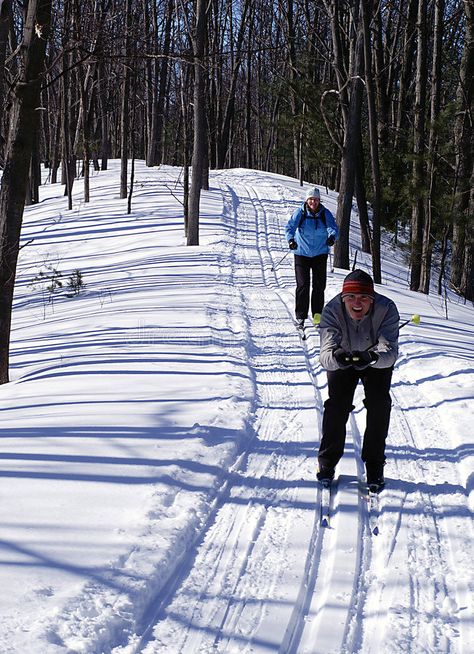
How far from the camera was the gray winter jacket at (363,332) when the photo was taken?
186 inches

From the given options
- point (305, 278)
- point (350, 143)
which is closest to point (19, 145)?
point (305, 278)

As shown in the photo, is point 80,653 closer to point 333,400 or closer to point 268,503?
point 268,503

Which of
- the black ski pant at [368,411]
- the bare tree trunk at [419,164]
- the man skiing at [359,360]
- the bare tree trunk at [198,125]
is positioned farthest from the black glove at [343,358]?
the bare tree trunk at [419,164]

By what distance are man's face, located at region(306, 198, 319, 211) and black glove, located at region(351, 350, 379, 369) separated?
17.6 ft

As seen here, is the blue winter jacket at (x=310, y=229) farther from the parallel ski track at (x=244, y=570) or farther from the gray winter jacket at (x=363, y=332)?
the gray winter jacket at (x=363, y=332)

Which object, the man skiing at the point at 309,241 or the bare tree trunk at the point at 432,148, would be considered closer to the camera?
the man skiing at the point at 309,241

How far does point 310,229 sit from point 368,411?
17.3 feet

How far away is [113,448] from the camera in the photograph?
541 cm

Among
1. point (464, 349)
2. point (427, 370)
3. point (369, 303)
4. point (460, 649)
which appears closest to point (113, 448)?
point (369, 303)

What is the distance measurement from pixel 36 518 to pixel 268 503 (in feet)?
5.05

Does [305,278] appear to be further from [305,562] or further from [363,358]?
[305,562]

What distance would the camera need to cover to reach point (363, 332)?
4.88 m

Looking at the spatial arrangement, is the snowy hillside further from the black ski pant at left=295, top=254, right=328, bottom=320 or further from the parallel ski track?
the black ski pant at left=295, top=254, right=328, bottom=320

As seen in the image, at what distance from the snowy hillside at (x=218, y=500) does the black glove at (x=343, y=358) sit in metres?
0.98
